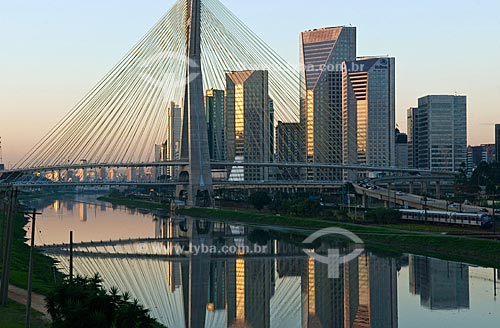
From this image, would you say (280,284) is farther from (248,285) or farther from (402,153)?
(402,153)

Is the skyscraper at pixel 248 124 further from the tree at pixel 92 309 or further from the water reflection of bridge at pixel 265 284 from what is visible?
the tree at pixel 92 309

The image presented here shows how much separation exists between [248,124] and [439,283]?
7768 centimetres

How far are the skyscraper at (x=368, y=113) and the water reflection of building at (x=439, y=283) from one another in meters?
74.2

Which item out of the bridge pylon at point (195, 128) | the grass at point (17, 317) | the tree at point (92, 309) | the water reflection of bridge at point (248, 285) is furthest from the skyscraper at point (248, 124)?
the tree at point (92, 309)

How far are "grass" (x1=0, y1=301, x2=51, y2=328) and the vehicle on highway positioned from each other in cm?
2563

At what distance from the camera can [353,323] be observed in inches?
736

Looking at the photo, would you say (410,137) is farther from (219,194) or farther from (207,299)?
(207,299)

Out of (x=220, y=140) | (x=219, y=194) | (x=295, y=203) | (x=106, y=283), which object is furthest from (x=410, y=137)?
(x=106, y=283)

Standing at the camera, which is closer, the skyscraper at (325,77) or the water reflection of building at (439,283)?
the water reflection of building at (439,283)

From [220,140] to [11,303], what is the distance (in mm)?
91718

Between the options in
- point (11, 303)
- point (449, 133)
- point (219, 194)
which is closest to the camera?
point (11, 303)

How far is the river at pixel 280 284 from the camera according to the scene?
63.6 feet

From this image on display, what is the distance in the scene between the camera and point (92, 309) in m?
12.4

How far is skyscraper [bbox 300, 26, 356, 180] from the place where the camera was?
328ft
